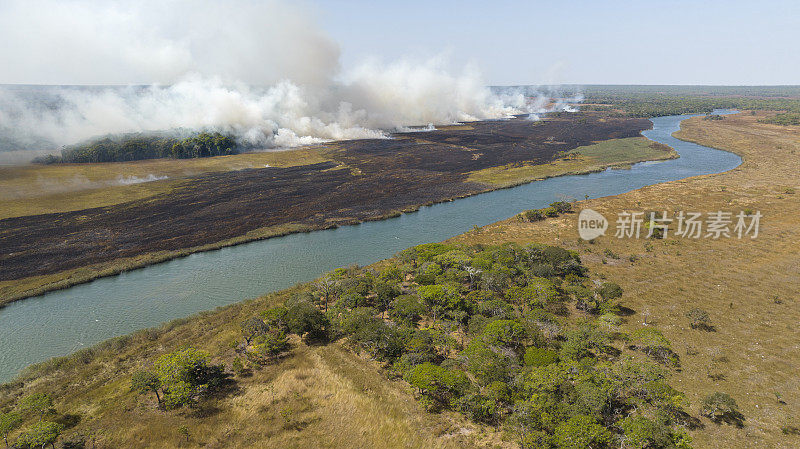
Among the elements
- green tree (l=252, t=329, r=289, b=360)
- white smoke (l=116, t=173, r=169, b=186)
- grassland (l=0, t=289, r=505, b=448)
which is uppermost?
white smoke (l=116, t=173, r=169, b=186)

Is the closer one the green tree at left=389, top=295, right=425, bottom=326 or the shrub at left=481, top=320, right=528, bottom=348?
the shrub at left=481, top=320, right=528, bottom=348

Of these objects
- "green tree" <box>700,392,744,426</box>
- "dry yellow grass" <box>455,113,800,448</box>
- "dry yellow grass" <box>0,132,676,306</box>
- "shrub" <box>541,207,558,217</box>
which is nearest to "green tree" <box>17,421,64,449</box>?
"dry yellow grass" <box>0,132,676,306</box>

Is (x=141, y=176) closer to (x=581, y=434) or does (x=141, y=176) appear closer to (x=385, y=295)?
(x=385, y=295)

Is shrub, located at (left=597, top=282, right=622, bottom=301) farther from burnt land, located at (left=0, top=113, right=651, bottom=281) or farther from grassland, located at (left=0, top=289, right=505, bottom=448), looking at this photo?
burnt land, located at (left=0, top=113, right=651, bottom=281)

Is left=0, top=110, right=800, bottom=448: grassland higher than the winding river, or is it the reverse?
the winding river

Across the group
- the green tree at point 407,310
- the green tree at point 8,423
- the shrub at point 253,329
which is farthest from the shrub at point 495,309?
the green tree at point 8,423

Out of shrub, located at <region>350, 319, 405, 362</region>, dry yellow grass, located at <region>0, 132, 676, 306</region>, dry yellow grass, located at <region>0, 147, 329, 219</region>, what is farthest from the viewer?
dry yellow grass, located at <region>0, 147, 329, 219</region>

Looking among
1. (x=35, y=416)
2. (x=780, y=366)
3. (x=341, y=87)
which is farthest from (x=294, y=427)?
(x=341, y=87)

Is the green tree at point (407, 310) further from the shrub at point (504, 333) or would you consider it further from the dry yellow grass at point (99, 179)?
the dry yellow grass at point (99, 179)
